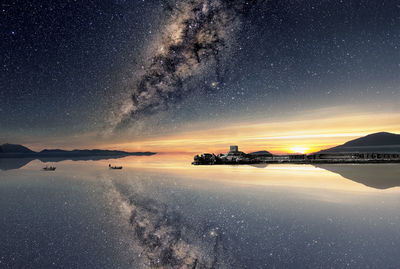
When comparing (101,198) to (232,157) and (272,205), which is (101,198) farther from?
(232,157)

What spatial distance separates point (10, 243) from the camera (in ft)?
63.0

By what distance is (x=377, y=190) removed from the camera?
93.5 ft

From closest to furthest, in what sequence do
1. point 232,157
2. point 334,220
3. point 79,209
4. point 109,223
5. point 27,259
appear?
1. point 27,259
2. point 334,220
3. point 109,223
4. point 79,209
5. point 232,157

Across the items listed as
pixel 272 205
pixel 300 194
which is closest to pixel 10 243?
pixel 272 205

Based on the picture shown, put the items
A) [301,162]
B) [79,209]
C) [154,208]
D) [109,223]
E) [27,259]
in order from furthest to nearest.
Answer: [301,162]
[79,209]
[154,208]
[109,223]
[27,259]

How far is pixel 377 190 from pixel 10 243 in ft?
117

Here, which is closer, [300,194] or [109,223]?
[109,223]

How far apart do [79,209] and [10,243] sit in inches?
469

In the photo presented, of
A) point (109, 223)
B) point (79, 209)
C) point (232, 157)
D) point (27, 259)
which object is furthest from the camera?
point (232, 157)

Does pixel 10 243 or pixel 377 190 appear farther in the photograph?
pixel 377 190

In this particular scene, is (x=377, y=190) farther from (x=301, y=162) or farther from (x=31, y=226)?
(x=301, y=162)

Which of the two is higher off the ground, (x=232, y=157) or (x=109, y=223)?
(x=232, y=157)

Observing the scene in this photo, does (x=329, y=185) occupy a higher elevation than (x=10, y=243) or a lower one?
higher

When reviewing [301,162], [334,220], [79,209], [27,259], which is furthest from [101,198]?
[301,162]
